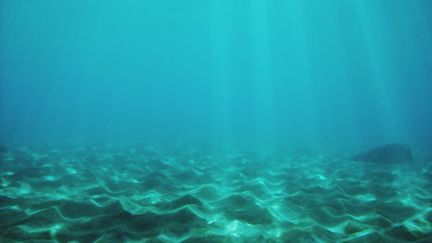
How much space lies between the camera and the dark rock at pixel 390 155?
1195 cm

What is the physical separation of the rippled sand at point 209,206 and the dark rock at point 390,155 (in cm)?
295

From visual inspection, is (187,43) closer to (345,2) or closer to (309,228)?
(345,2)

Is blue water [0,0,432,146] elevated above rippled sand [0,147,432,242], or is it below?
above

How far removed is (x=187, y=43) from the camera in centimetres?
9338

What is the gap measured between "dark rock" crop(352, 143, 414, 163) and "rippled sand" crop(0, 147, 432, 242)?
9.69 ft

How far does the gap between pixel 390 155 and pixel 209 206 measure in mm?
9918

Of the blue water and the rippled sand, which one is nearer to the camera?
the rippled sand

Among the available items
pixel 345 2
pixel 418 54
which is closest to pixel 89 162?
pixel 345 2

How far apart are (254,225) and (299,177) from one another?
4449mm

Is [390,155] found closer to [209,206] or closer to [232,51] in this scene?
[209,206]

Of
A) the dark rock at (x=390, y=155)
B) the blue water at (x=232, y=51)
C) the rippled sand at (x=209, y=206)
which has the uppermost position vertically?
the blue water at (x=232, y=51)

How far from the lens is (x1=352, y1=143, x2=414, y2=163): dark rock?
11.9 metres

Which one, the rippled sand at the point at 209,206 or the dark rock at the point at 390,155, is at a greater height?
the dark rock at the point at 390,155

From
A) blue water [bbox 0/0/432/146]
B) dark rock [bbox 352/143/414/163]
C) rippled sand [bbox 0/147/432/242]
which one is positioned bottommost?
rippled sand [bbox 0/147/432/242]
